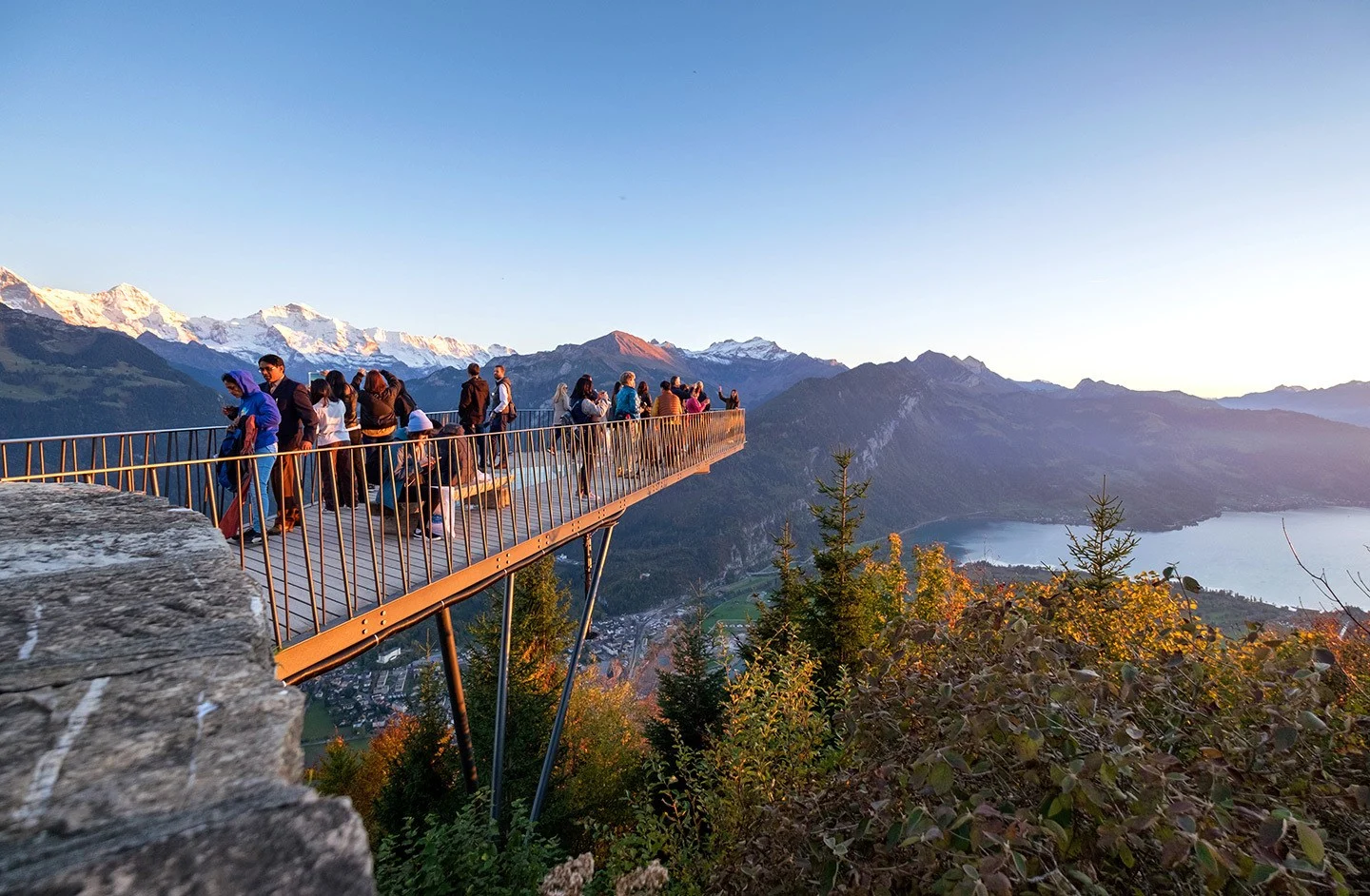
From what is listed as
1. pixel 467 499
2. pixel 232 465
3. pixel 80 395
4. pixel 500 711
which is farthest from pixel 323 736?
pixel 80 395

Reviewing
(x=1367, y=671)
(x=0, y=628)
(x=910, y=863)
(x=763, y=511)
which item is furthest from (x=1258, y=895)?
(x=763, y=511)

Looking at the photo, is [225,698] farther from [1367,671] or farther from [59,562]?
[1367,671]

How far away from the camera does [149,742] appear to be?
943mm

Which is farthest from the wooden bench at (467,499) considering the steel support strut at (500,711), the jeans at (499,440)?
the steel support strut at (500,711)

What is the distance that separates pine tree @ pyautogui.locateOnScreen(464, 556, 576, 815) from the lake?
89.6 m

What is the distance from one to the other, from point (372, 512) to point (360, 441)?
141 cm

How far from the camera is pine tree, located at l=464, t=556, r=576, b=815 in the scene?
691 inches

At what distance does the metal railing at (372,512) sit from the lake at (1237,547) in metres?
97.7

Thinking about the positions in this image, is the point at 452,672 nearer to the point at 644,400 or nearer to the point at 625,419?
the point at 625,419

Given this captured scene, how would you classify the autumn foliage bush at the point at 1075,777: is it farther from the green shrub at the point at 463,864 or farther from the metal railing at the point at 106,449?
the metal railing at the point at 106,449

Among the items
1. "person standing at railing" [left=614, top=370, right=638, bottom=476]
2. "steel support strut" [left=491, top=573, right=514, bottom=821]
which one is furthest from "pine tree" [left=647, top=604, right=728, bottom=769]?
"person standing at railing" [left=614, top=370, right=638, bottom=476]

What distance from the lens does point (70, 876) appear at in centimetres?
62

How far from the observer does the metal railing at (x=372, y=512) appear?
15.3ft

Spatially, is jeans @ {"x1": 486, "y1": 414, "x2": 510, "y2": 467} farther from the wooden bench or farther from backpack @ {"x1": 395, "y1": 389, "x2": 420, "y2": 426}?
backpack @ {"x1": 395, "y1": 389, "x2": 420, "y2": 426}
